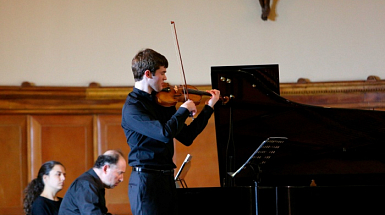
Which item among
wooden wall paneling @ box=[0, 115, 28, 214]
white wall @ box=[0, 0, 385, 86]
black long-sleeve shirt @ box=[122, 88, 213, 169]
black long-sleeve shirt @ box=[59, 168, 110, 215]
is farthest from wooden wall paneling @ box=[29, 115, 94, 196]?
black long-sleeve shirt @ box=[122, 88, 213, 169]

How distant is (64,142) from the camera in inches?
229

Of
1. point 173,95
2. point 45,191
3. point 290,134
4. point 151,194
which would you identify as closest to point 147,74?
point 173,95

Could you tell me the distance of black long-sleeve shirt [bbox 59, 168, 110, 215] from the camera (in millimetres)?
3715

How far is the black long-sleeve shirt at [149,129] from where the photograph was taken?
2.75 m

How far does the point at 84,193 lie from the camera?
3789 millimetres

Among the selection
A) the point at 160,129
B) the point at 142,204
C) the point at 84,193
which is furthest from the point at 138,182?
the point at 84,193

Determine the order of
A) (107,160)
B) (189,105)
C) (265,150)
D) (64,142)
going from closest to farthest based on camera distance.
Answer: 1. (189,105)
2. (265,150)
3. (107,160)
4. (64,142)

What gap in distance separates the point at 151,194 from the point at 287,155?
1.44 metres

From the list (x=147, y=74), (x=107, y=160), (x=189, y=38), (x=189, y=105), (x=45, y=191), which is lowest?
(x=45, y=191)

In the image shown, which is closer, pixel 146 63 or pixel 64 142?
pixel 146 63

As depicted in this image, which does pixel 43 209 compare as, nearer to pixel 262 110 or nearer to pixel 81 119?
pixel 81 119

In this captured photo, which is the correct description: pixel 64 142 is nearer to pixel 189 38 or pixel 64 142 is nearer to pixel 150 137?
pixel 189 38

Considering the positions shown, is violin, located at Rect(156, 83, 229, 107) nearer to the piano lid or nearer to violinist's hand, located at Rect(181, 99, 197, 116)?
violinist's hand, located at Rect(181, 99, 197, 116)

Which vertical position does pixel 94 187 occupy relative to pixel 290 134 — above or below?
below
